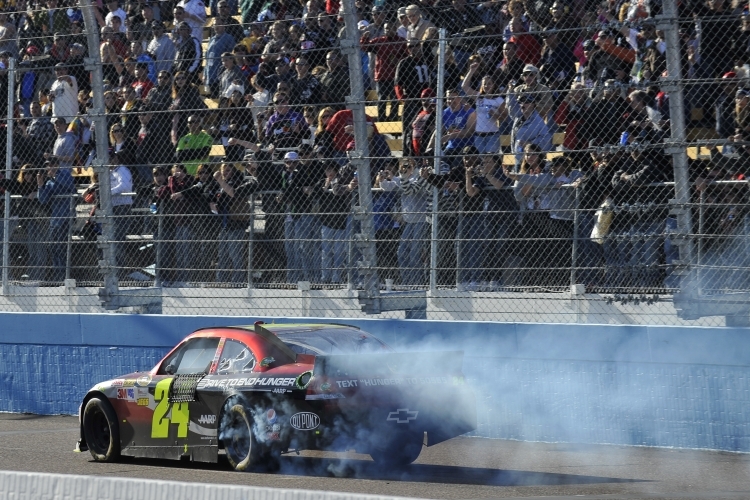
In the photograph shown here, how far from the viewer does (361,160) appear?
35.3ft

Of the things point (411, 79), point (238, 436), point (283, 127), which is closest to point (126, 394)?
point (238, 436)

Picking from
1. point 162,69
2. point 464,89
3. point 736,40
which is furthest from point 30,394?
point 736,40

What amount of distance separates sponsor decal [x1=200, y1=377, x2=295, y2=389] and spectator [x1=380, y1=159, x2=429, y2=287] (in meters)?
2.36

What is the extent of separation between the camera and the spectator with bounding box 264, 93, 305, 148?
37.9 ft

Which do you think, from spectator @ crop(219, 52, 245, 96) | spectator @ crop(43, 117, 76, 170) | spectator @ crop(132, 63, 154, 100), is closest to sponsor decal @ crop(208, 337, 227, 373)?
spectator @ crop(219, 52, 245, 96)

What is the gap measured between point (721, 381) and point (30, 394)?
740cm

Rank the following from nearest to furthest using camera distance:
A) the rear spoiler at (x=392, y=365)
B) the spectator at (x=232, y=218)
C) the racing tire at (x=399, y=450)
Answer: the rear spoiler at (x=392, y=365) < the racing tire at (x=399, y=450) < the spectator at (x=232, y=218)

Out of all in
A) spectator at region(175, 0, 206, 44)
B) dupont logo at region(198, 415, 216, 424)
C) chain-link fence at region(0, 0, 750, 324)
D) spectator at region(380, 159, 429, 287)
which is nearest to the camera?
dupont logo at region(198, 415, 216, 424)

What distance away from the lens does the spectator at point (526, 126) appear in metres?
10.0

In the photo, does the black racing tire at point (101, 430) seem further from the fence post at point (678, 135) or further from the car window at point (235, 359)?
Answer: the fence post at point (678, 135)

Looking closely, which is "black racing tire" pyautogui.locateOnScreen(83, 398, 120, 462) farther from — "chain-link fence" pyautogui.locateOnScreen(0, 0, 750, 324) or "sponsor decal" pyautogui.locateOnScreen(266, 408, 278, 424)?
"chain-link fence" pyautogui.locateOnScreen(0, 0, 750, 324)

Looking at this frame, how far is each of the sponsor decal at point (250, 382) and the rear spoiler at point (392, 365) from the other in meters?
0.25

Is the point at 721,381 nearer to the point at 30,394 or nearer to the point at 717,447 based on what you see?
the point at 717,447

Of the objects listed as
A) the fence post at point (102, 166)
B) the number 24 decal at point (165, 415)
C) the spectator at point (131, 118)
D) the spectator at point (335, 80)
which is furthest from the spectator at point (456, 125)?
the fence post at point (102, 166)
